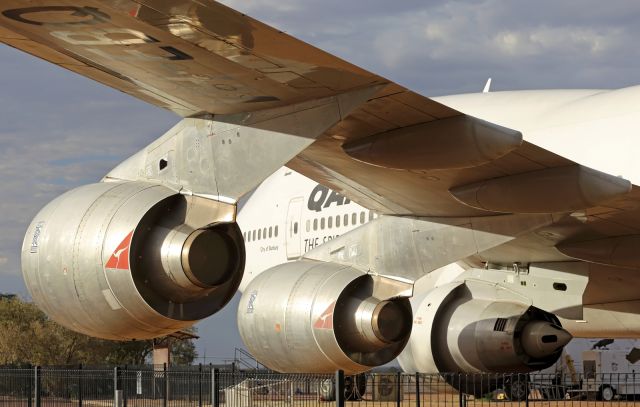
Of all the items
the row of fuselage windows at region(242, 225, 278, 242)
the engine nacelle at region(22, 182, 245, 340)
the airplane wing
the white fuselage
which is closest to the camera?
the airplane wing

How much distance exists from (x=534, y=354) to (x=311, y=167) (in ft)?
16.0

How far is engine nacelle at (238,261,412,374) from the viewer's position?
1430 centimetres

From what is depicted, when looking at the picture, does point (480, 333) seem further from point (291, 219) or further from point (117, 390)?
point (117, 390)

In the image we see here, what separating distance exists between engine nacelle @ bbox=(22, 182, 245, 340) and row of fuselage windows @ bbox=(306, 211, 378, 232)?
785 cm

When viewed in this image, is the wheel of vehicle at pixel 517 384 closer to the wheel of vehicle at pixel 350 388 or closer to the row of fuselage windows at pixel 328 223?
the wheel of vehicle at pixel 350 388

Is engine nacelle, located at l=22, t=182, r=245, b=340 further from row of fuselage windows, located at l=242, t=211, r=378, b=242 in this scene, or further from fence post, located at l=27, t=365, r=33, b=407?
fence post, located at l=27, t=365, r=33, b=407

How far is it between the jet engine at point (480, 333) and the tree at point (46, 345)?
25.5 metres

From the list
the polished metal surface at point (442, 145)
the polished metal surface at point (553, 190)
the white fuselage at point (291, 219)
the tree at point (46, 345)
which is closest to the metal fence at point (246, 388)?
the white fuselage at point (291, 219)

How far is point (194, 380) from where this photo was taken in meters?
19.4

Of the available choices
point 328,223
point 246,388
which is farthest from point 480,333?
point 328,223

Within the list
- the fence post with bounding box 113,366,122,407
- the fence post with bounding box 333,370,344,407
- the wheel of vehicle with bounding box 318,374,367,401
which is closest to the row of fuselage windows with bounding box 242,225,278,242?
the wheel of vehicle with bounding box 318,374,367,401

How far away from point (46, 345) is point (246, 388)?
26720 mm

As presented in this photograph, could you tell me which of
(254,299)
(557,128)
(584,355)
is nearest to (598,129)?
(557,128)

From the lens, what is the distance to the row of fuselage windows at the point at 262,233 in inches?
863
